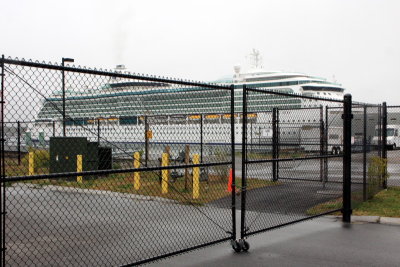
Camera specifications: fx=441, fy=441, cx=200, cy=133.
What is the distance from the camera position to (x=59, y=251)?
5.78m

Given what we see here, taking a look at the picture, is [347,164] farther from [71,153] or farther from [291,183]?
[71,153]

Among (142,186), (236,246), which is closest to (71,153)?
(142,186)

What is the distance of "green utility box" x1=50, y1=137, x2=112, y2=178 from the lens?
45.5 ft

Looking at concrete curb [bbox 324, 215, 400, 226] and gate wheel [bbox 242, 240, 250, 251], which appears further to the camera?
concrete curb [bbox 324, 215, 400, 226]

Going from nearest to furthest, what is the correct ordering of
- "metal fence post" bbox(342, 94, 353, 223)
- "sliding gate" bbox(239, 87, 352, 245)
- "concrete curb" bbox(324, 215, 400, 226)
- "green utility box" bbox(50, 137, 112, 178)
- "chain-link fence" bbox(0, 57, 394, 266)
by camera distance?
1. "chain-link fence" bbox(0, 57, 394, 266)
2. "sliding gate" bbox(239, 87, 352, 245)
3. "concrete curb" bbox(324, 215, 400, 226)
4. "metal fence post" bbox(342, 94, 353, 223)
5. "green utility box" bbox(50, 137, 112, 178)

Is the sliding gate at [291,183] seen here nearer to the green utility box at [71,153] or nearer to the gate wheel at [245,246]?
the gate wheel at [245,246]

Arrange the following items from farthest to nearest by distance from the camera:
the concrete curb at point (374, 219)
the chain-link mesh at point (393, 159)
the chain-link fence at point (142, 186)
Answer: the chain-link mesh at point (393, 159) < the concrete curb at point (374, 219) < the chain-link fence at point (142, 186)

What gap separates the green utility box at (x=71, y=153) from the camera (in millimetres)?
13867

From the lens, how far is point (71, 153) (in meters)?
14.1

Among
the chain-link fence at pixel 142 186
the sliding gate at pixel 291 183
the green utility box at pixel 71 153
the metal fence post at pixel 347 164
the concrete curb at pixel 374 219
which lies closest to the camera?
the chain-link fence at pixel 142 186

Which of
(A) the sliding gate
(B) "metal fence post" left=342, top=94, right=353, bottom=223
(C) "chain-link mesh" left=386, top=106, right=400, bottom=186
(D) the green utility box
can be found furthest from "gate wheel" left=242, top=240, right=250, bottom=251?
(D) the green utility box

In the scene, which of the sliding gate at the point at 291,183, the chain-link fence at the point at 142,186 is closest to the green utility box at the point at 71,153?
the chain-link fence at the point at 142,186

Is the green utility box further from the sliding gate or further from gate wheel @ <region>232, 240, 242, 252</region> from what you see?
gate wheel @ <region>232, 240, 242, 252</region>

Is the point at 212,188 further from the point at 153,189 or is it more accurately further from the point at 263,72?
the point at 263,72
